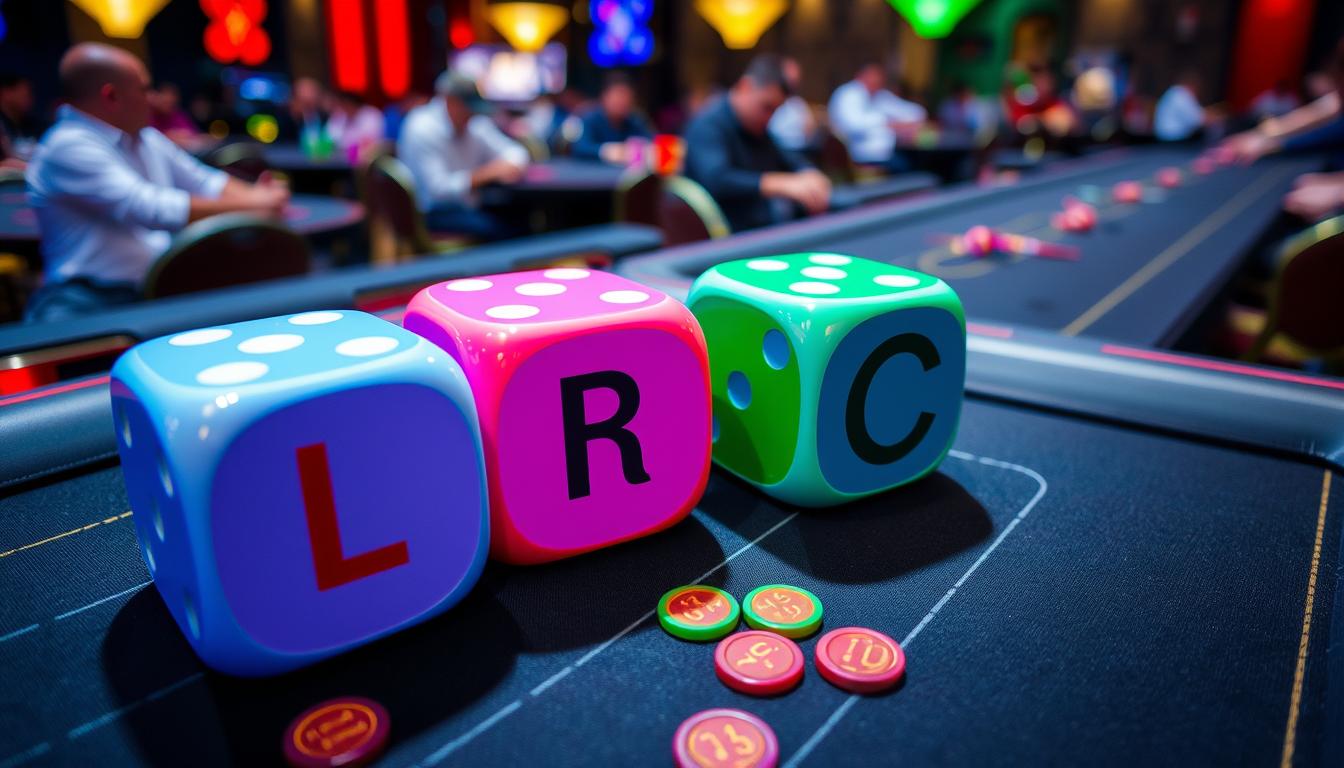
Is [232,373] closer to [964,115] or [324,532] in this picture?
[324,532]

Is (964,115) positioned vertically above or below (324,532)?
below

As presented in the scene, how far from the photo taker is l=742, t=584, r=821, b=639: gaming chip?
0.62m

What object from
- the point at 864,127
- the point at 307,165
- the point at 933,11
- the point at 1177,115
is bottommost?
the point at 1177,115

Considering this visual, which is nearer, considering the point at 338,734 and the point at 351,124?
the point at 338,734

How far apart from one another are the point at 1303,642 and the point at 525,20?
9.51 metres

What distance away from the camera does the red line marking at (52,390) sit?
2.88 ft

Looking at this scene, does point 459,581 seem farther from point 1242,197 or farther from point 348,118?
point 348,118

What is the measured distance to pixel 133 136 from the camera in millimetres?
2254

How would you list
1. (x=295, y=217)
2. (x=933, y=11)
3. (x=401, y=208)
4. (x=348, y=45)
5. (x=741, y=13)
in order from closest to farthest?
(x=295, y=217), (x=401, y=208), (x=933, y=11), (x=741, y=13), (x=348, y=45)

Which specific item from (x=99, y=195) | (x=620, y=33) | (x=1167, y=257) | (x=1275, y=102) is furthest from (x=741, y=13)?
(x=1275, y=102)

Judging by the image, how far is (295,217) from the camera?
2.94m

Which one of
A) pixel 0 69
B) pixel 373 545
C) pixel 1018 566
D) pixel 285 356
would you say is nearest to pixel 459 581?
pixel 373 545

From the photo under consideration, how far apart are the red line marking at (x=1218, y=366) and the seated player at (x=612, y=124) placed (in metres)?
4.87

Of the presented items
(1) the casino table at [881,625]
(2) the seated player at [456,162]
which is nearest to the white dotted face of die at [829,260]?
(1) the casino table at [881,625]
